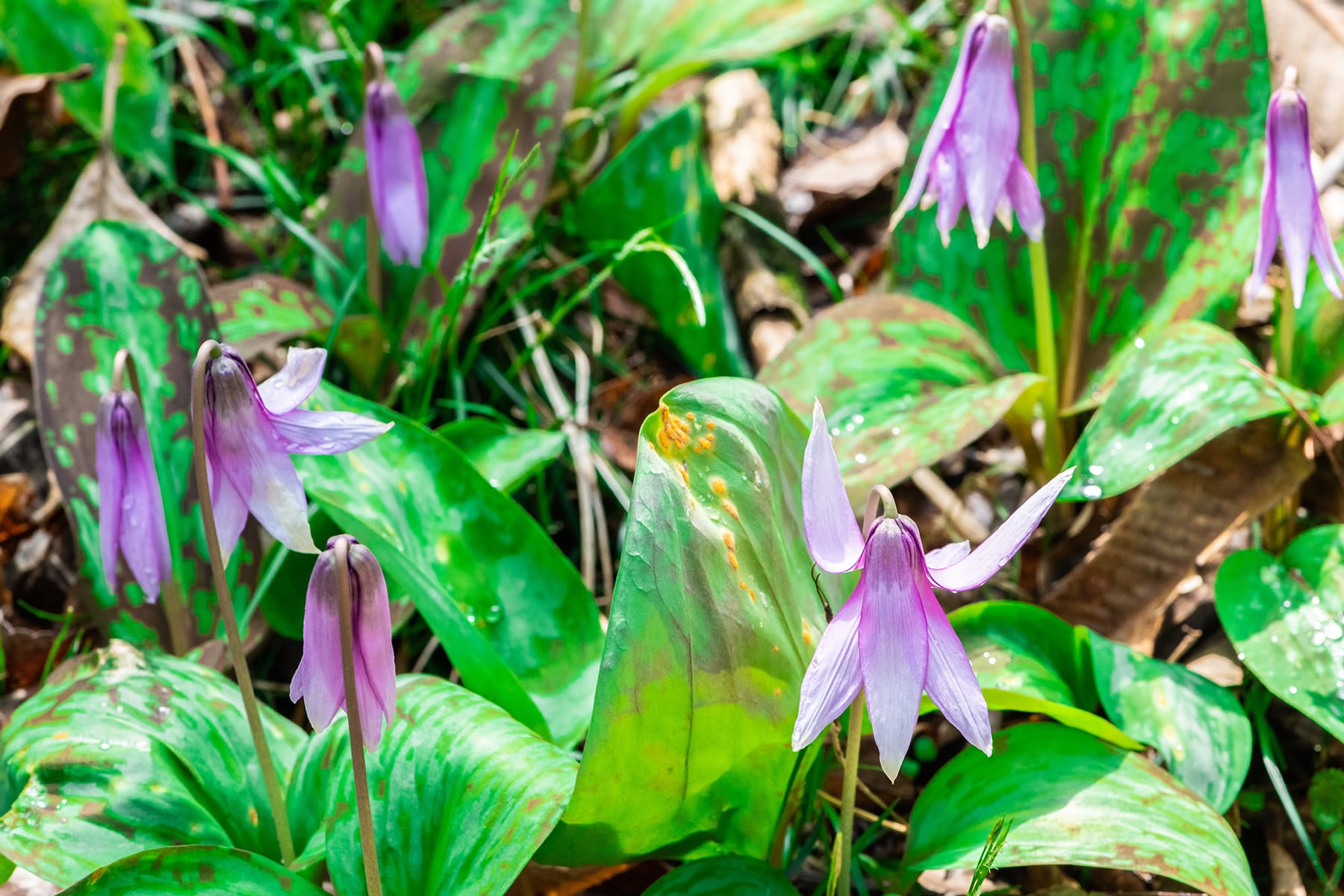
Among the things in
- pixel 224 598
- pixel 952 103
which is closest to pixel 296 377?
pixel 224 598

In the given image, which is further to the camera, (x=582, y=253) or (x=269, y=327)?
(x=582, y=253)

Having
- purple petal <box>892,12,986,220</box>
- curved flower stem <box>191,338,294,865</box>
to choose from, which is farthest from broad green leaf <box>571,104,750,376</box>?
curved flower stem <box>191,338,294,865</box>

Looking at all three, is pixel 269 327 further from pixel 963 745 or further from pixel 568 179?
pixel 963 745

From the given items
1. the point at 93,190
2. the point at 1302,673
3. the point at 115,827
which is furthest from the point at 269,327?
the point at 1302,673

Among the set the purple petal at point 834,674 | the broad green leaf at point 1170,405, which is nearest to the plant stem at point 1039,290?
the broad green leaf at point 1170,405

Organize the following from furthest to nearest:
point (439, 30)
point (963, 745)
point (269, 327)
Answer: point (439, 30), point (269, 327), point (963, 745)

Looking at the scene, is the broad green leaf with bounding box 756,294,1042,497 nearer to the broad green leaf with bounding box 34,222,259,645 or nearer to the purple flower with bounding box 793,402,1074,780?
the purple flower with bounding box 793,402,1074,780
